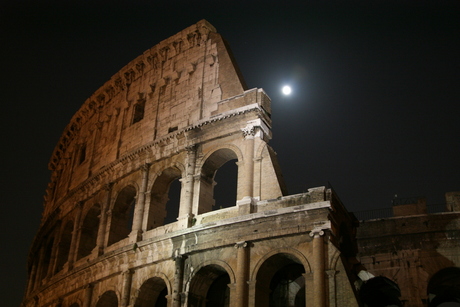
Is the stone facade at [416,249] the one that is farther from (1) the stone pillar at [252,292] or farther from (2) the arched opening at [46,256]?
(2) the arched opening at [46,256]

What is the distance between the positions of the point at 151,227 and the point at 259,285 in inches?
223

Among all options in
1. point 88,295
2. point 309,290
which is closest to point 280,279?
point 309,290

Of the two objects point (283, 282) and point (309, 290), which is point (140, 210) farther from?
point (309, 290)

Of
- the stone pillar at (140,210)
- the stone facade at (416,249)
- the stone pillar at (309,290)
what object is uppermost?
the stone pillar at (140,210)

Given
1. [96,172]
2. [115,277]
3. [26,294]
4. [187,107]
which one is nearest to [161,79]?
[187,107]

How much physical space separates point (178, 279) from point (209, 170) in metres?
4.22

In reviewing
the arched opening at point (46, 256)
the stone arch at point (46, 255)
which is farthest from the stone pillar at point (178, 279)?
the arched opening at point (46, 256)

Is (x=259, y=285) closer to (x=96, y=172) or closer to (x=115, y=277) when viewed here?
(x=115, y=277)

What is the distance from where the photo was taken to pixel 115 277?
21.0 m

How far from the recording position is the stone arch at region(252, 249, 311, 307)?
675 inches

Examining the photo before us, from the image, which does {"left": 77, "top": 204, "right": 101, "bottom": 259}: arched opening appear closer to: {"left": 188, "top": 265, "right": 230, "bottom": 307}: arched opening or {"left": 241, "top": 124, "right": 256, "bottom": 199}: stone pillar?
{"left": 188, "top": 265, "right": 230, "bottom": 307}: arched opening

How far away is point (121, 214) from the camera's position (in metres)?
23.6

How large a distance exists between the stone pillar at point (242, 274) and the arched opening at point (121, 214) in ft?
22.9

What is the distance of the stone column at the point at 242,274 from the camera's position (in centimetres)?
1683
